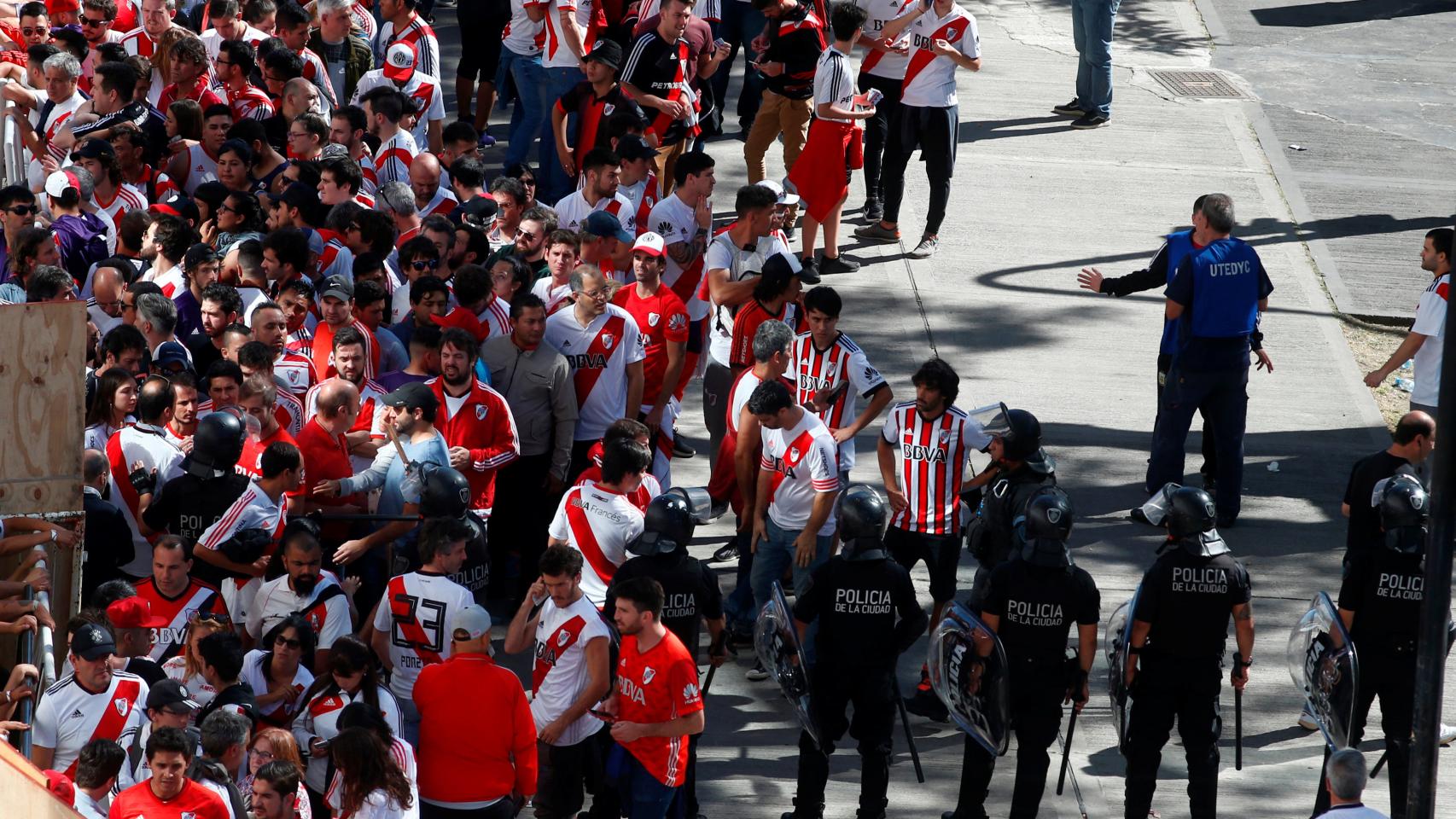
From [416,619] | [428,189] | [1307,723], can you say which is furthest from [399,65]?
[1307,723]

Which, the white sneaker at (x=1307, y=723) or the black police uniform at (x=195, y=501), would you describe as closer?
the black police uniform at (x=195, y=501)

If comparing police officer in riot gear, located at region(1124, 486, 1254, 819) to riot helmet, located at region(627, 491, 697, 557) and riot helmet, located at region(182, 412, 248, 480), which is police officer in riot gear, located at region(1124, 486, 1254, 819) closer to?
riot helmet, located at region(627, 491, 697, 557)

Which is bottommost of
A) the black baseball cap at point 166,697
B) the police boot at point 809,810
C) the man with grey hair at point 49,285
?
the police boot at point 809,810

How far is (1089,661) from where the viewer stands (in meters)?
7.40

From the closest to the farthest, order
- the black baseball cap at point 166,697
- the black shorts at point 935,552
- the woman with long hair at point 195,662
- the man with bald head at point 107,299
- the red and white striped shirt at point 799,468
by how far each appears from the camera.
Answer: the black baseball cap at point 166,697
the woman with long hair at point 195,662
the red and white striped shirt at point 799,468
the black shorts at point 935,552
the man with bald head at point 107,299

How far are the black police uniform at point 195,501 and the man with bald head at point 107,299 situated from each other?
6.06 ft

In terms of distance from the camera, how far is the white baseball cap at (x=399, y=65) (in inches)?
486

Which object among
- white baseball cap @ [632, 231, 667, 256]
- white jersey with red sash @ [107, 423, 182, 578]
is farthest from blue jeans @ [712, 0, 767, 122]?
white jersey with red sash @ [107, 423, 182, 578]

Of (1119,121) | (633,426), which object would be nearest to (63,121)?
(633,426)

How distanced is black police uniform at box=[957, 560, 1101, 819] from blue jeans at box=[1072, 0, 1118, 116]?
9.56 meters

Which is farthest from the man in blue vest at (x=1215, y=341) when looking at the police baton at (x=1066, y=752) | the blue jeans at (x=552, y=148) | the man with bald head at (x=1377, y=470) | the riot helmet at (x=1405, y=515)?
the blue jeans at (x=552, y=148)

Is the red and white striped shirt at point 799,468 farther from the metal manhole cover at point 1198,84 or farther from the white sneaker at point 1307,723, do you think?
the metal manhole cover at point 1198,84

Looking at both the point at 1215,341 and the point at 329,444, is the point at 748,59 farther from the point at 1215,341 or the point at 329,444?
the point at 329,444

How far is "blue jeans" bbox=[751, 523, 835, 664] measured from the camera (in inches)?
332
